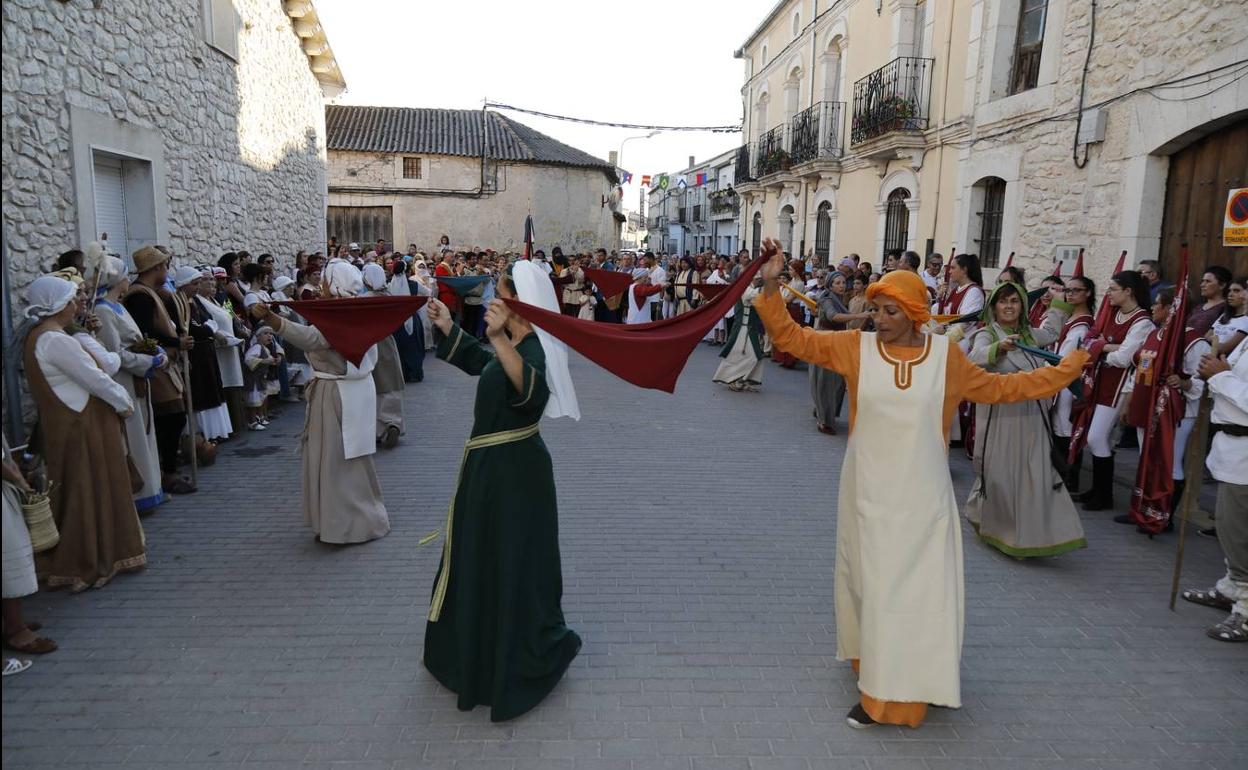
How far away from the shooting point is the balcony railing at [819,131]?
1945 cm

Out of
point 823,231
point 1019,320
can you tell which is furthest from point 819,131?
point 1019,320

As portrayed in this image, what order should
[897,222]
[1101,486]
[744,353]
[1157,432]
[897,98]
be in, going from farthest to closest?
1. [897,222]
2. [897,98]
3. [744,353]
4. [1101,486]
5. [1157,432]

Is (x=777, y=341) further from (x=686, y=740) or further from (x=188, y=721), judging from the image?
(x=188, y=721)

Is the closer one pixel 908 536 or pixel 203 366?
pixel 908 536

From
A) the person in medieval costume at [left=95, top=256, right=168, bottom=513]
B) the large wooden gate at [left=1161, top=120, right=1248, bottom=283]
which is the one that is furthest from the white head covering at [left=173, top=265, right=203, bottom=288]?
the large wooden gate at [left=1161, top=120, right=1248, bottom=283]

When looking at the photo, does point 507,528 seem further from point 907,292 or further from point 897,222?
→ point 897,222

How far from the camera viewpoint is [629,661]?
4.09m

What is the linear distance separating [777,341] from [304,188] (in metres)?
14.1

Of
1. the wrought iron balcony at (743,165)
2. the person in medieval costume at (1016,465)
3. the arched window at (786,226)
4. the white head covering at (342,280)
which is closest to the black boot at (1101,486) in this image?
the person in medieval costume at (1016,465)

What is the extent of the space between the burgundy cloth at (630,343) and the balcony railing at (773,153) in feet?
65.8

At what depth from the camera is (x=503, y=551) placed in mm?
3469

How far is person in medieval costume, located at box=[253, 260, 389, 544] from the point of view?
5555mm

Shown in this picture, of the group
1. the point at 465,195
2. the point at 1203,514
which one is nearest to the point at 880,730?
the point at 1203,514

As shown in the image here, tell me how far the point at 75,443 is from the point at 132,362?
1.12m
